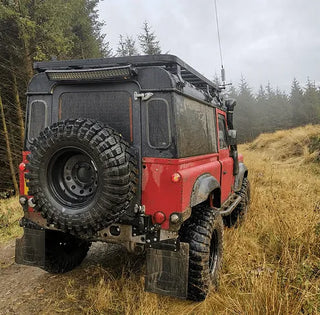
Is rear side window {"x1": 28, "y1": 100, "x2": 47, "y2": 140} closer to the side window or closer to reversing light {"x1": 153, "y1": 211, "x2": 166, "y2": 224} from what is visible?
reversing light {"x1": 153, "y1": 211, "x2": 166, "y2": 224}

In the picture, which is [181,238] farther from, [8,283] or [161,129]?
[8,283]

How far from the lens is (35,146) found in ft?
8.32

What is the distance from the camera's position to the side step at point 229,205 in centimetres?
387

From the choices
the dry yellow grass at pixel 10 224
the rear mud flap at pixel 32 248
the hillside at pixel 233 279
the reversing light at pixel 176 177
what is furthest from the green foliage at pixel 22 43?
the reversing light at pixel 176 177

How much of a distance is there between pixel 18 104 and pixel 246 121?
40387 millimetres

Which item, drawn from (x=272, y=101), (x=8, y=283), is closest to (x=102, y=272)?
(x=8, y=283)

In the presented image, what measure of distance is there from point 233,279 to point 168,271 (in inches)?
27.4

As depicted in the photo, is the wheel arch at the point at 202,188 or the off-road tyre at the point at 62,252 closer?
the wheel arch at the point at 202,188

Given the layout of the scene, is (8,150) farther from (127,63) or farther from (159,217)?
(159,217)

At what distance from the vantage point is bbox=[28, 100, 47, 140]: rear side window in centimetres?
308

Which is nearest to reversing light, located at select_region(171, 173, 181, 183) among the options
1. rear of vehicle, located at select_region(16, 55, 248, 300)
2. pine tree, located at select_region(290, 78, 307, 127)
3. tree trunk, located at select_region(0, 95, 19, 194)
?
rear of vehicle, located at select_region(16, 55, 248, 300)

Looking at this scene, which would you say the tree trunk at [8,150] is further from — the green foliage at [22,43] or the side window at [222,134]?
the side window at [222,134]

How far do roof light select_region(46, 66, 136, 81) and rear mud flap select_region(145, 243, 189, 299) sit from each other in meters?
1.66

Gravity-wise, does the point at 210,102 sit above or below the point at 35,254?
above
